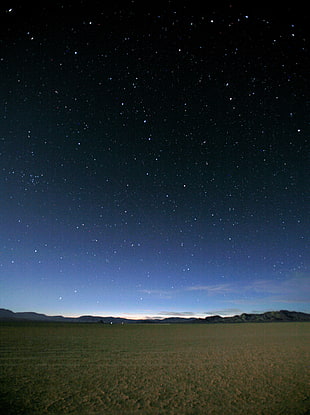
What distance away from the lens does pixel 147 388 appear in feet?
33.8

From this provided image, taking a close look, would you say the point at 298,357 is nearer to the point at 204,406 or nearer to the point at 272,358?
the point at 272,358

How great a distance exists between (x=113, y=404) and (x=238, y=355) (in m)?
12.6

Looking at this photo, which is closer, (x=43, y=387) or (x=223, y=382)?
(x=43, y=387)

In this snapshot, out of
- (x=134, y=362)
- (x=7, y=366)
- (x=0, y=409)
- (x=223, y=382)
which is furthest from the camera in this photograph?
(x=134, y=362)

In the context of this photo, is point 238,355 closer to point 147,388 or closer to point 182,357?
point 182,357

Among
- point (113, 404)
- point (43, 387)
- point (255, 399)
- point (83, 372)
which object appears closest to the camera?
point (113, 404)

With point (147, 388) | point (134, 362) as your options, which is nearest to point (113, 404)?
point (147, 388)

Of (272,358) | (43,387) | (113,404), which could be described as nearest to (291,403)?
(113,404)

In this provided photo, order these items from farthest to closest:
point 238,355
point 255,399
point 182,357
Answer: point 238,355
point 182,357
point 255,399

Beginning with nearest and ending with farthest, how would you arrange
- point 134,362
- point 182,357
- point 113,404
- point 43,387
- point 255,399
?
point 113,404, point 255,399, point 43,387, point 134,362, point 182,357

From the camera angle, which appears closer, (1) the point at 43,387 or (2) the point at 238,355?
(1) the point at 43,387

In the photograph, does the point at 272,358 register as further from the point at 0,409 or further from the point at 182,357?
the point at 0,409

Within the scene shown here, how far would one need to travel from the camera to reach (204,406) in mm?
8516

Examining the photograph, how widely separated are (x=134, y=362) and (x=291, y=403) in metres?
8.63
